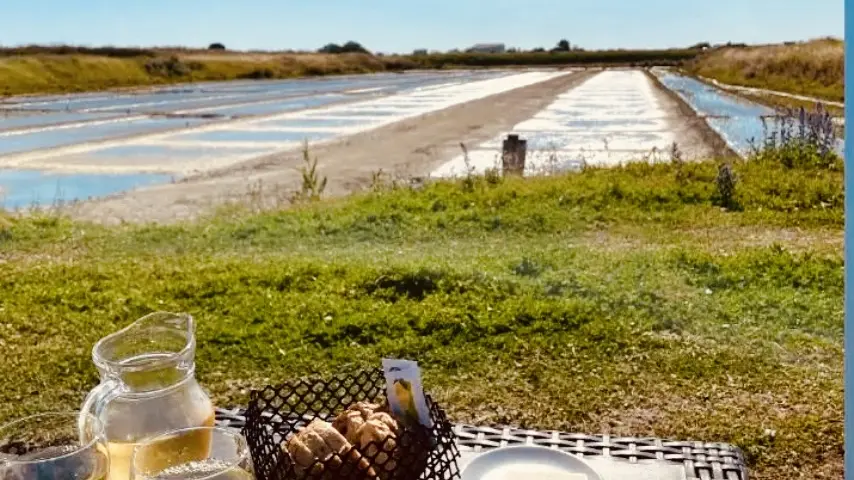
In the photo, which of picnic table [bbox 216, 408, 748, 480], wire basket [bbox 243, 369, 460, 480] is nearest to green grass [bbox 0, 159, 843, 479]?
picnic table [bbox 216, 408, 748, 480]

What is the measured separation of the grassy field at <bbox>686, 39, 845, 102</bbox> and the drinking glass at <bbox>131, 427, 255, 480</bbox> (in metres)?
26.5

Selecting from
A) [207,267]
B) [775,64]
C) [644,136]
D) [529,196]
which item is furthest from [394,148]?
[775,64]

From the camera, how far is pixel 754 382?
14.6 feet

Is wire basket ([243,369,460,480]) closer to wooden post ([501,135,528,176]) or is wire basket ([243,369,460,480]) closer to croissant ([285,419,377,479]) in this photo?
croissant ([285,419,377,479])

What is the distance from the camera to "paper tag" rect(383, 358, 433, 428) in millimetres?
1670

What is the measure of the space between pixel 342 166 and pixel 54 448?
13864 mm

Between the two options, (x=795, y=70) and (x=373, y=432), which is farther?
(x=795, y=70)

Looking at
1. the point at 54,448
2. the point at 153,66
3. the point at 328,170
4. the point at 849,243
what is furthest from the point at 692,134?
the point at 153,66

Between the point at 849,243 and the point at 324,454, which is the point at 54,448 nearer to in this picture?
the point at 324,454

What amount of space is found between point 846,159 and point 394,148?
16.4 metres

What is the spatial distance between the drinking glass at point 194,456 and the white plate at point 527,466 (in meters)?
0.62

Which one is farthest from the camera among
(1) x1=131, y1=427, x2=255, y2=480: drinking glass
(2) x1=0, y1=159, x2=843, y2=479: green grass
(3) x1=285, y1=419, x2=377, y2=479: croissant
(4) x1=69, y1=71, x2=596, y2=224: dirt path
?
(4) x1=69, y1=71, x2=596, y2=224: dirt path

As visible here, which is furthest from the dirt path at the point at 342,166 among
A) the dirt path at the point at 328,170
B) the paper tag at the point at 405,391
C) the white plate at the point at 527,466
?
the paper tag at the point at 405,391

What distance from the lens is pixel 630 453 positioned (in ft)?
7.09
